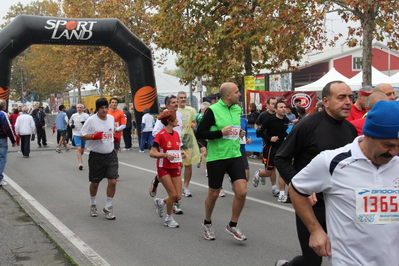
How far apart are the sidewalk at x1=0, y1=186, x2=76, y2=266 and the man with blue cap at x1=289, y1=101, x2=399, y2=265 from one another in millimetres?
3518

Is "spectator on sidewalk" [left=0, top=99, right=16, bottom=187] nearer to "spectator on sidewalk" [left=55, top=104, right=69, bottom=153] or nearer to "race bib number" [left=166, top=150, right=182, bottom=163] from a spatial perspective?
"race bib number" [left=166, top=150, right=182, bottom=163]

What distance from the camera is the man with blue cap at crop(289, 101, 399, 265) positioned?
251cm

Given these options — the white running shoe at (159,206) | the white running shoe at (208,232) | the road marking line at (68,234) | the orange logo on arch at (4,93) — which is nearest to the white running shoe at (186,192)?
the white running shoe at (159,206)

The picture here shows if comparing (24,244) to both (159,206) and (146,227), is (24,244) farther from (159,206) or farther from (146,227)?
(159,206)

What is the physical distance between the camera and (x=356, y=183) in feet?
8.42

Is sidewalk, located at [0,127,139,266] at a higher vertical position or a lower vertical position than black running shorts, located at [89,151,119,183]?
lower

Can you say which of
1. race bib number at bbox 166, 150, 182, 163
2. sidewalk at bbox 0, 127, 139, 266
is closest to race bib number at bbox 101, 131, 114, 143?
race bib number at bbox 166, 150, 182, 163

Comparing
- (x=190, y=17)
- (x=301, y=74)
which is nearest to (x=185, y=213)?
(x=190, y=17)

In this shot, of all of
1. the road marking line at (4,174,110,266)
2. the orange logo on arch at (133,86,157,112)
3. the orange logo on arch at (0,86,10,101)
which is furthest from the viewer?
the orange logo on arch at (133,86,157,112)

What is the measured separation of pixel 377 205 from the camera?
257 centimetres

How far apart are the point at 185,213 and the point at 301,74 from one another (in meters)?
42.4

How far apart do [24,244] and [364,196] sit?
4.72 meters

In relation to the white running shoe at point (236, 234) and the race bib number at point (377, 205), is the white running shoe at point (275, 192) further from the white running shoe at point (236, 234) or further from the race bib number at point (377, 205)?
the race bib number at point (377, 205)

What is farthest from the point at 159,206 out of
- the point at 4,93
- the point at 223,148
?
the point at 4,93
